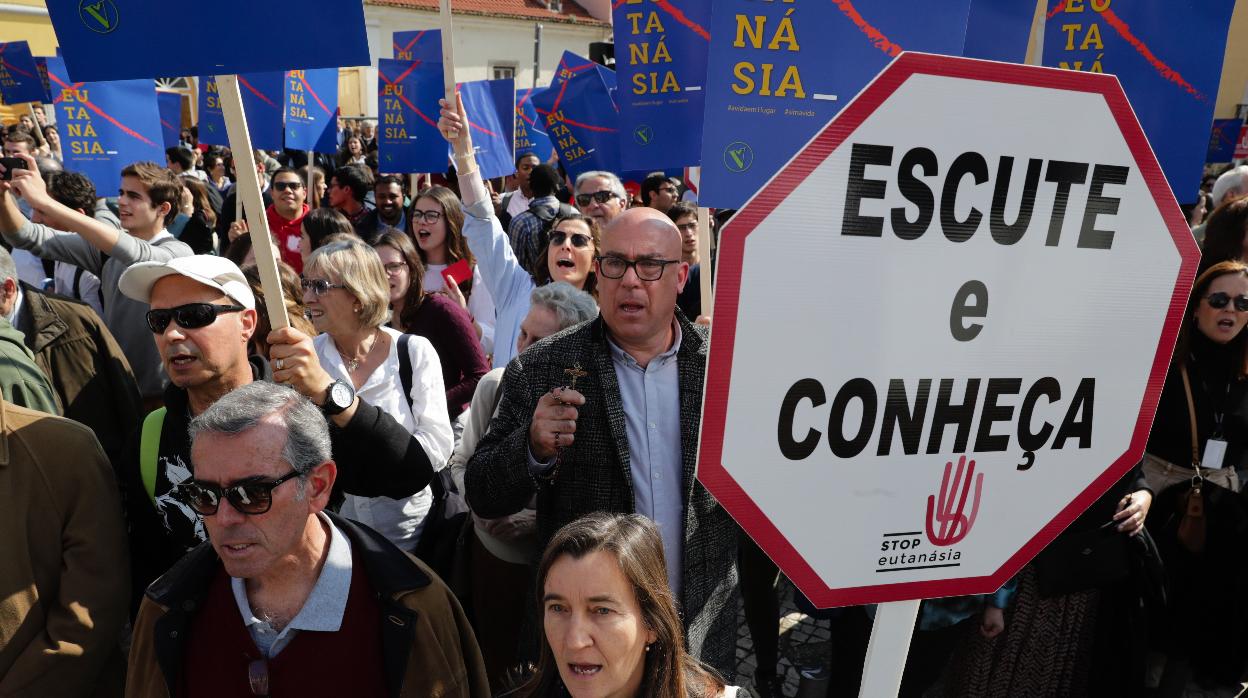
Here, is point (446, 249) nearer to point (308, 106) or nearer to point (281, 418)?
point (281, 418)

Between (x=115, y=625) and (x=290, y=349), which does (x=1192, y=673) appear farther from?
(x=115, y=625)

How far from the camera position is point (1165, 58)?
3.32m

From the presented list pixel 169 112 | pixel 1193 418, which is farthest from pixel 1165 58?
pixel 169 112

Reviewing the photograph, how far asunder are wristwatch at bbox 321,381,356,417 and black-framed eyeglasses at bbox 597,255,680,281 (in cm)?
74

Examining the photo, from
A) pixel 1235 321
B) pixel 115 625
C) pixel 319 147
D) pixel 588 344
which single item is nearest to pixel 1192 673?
pixel 1235 321

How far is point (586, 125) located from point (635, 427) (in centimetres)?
571

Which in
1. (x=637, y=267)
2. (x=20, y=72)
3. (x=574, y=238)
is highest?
(x=20, y=72)

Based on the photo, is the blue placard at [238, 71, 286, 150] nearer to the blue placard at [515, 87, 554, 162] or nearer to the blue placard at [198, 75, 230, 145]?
the blue placard at [198, 75, 230, 145]

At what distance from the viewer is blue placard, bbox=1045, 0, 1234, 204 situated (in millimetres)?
3277

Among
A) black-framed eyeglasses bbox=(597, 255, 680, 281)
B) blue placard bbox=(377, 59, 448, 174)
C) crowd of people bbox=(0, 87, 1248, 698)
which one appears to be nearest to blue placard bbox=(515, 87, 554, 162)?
blue placard bbox=(377, 59, 448, 174)

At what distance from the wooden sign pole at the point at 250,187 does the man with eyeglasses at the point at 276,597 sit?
0.24 m

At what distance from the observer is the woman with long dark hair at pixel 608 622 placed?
1647 millimetres

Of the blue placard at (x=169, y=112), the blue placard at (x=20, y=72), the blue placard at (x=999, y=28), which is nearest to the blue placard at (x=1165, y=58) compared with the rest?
the blue placard at (x=999, y=28)

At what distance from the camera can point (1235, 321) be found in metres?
3.07
